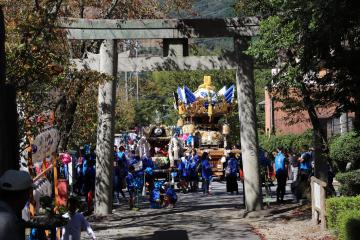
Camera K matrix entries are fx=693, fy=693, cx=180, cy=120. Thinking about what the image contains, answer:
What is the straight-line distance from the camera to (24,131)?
11914 millimetres

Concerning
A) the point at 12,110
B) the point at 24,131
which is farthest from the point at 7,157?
the point at 24,131

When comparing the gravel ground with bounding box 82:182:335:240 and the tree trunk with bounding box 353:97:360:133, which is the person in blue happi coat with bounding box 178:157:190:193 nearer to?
Answer: the gravel ground with bounding box 82:182:335:240

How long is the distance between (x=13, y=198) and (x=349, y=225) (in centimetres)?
747

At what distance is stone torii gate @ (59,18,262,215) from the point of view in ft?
58.7

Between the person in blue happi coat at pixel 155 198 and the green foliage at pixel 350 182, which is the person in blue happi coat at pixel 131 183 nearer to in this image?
the person in blue happi coat at pixel 155 198

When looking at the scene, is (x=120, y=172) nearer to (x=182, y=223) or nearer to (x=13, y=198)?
(x=182, y=223)

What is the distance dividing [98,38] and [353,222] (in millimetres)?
9308

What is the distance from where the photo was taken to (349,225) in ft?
35.6

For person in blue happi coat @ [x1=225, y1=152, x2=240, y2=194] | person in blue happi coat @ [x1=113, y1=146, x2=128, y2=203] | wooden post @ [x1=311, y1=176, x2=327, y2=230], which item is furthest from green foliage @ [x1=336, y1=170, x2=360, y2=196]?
person in blue happi coat @ [x1=225, y1=152, x2=240, y2=194]

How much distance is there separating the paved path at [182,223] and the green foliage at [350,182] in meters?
2.47

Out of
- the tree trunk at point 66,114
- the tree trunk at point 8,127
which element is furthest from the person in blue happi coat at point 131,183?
the tree trunk at point 8,127

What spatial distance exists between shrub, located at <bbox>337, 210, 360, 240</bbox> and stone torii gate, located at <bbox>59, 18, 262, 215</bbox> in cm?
660

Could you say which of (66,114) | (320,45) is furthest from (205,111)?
(320,45)

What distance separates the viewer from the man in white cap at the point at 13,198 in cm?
414
